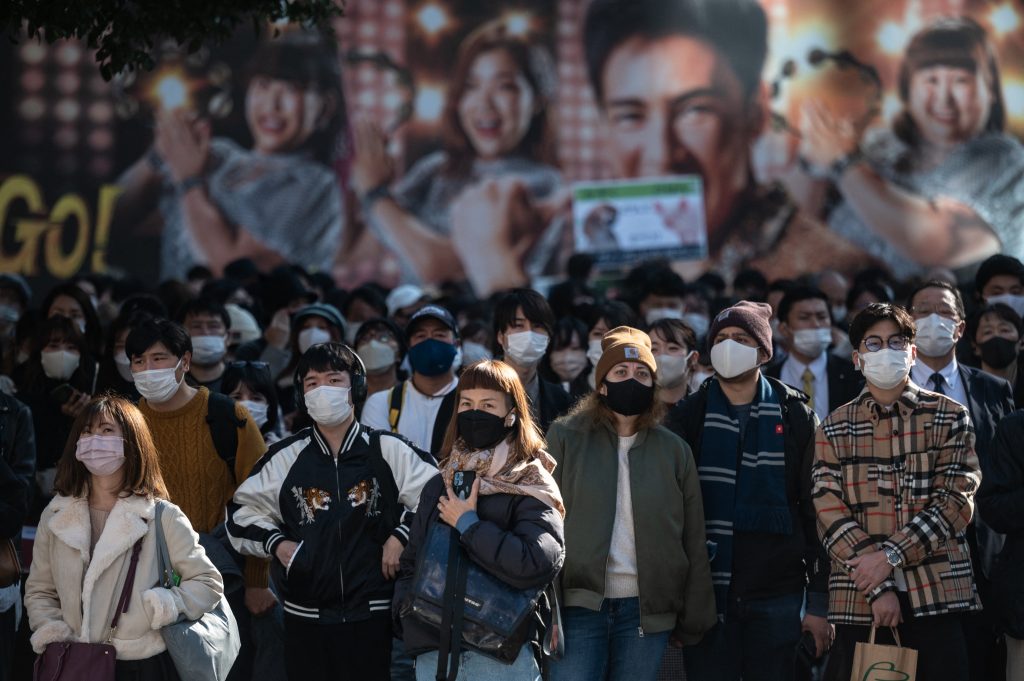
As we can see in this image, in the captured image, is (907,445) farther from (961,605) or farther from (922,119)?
(922,119)

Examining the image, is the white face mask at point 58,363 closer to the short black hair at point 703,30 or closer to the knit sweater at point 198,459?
the knit sweater at point 198,459

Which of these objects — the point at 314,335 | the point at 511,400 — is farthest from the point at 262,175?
the point at 511,400

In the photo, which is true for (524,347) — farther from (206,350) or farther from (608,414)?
(206,350)

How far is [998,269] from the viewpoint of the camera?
10.2 meters

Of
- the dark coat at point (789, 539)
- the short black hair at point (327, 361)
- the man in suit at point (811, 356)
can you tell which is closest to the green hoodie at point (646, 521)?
the dark coat at point (789, 539)

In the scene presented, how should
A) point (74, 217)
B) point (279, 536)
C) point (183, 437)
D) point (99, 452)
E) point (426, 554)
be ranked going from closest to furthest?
1. point (426, 554)
2. point (99, 452)
3. point (279, 536)
4. point (183, 437)
5. point (74, 217)

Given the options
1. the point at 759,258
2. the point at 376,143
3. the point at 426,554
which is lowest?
the point at 426,554

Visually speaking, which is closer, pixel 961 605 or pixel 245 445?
pixel 961 605

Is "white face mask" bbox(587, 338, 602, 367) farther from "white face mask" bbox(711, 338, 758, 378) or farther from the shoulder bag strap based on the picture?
the shoulder bag strap

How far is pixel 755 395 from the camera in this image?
25.0 ft

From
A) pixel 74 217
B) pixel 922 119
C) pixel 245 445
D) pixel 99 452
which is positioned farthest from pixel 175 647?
pixel 922 119

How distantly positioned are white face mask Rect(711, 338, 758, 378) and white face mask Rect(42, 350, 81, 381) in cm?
389

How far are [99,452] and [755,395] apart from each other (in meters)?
2.90

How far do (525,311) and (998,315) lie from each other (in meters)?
2.64
